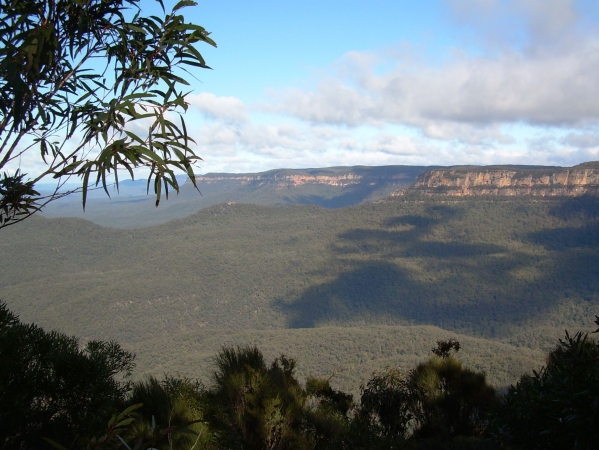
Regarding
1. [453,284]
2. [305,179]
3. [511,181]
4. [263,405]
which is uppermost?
[305,179]

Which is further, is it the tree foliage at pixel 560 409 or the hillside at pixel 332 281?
the hillside at pixel 332 281

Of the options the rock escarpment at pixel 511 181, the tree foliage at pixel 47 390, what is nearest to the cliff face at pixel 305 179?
the rock escarpment at pixel 511 181

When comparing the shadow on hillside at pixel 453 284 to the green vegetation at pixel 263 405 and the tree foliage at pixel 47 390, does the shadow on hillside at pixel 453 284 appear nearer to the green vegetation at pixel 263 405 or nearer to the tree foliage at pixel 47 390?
the green vegetation at pixel 263 405

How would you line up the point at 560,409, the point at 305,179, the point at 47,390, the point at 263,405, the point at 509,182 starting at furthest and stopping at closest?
the point at 305,179 → the point at 509,182 → the point at 263,405 → the point at 47,390 → the point at 560,409

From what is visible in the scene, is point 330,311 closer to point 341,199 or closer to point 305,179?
point 305,179

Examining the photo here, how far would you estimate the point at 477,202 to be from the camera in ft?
254

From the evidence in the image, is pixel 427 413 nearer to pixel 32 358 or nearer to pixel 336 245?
pixel 32 358

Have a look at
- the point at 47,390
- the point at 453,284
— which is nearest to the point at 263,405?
the point at 47,390

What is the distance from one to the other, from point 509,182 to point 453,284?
26.4m

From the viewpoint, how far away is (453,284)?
59531 millimetres

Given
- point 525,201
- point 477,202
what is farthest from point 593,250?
point 477,202

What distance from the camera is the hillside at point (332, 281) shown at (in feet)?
125

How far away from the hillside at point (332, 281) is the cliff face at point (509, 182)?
1720mm

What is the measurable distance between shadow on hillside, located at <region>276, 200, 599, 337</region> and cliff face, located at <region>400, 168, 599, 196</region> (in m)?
4.03
